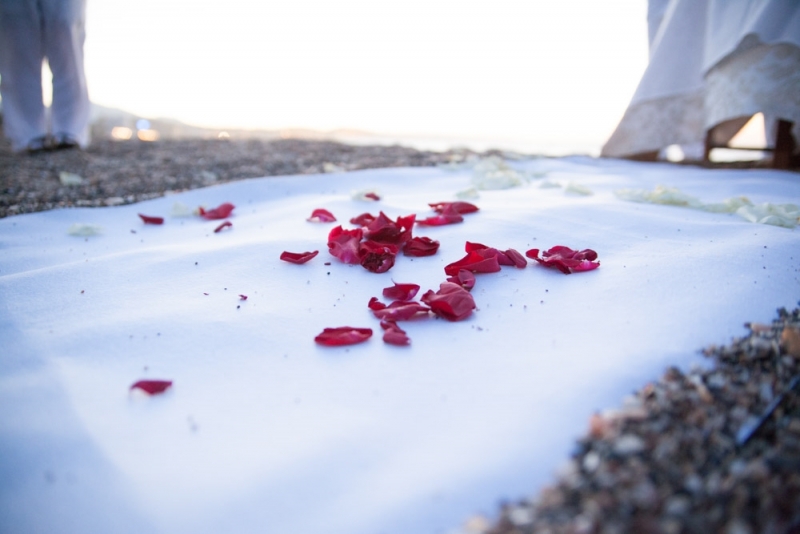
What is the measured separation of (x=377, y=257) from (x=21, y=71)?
347cm

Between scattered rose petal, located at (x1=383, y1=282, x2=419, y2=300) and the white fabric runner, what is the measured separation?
6 cm

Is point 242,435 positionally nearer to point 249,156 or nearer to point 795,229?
point 795,229

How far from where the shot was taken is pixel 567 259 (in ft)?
4.30

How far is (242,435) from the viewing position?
0.78 metres

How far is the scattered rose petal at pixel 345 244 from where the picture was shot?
1401 mm

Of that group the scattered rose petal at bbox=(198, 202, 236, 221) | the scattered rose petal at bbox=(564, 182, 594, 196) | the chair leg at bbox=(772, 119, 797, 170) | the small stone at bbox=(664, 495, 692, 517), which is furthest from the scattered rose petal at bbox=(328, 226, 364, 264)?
the chair leg at bbox=(772, 119, 797, 170)

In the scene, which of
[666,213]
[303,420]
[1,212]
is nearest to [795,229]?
[666,213]

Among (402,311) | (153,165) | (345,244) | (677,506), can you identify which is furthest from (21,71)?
(677,506)

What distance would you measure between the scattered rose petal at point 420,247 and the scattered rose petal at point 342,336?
1.52 ft

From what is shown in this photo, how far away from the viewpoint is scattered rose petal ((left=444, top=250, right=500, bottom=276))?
1.28 meters

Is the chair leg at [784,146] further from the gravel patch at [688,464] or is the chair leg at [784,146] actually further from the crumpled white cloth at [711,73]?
the gravel patch at [688,464]

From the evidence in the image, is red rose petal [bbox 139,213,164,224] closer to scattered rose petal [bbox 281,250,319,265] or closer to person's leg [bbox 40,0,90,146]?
scattered rose petal [bbox 281,250,319,265]

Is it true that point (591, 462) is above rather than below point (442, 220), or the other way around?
below

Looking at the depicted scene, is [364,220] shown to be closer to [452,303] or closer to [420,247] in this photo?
[420,247]
